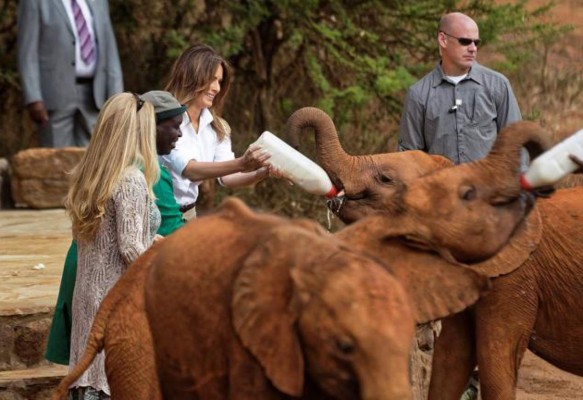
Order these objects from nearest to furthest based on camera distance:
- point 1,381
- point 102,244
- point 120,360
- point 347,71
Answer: point 120,360 < point 102,244 < point 1,381 < point 347,71

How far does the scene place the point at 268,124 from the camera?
1477 cm

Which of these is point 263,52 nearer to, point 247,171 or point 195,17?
point 195,17

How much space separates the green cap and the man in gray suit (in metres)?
5.50

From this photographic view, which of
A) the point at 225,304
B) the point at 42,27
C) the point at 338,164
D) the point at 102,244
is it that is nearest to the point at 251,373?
the point at 225,304

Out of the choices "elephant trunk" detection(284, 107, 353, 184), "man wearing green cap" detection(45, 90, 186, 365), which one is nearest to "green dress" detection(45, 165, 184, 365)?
"man wearing green cap" detection(45, 90, 186, 365)

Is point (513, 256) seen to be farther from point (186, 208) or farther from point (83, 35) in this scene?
point (83, 35)

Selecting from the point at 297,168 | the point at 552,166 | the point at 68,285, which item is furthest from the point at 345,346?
the point at 68,285

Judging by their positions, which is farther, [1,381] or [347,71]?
[347,71]

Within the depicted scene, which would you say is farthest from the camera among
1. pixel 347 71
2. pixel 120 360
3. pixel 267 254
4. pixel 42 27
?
pixel 347 71

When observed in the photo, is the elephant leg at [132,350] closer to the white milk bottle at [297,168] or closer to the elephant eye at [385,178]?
the white milk bottle at [297,168]

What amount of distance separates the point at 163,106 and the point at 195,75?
1.01 m

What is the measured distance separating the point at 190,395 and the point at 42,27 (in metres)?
7.60

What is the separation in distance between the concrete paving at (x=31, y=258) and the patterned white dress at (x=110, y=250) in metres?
1.56

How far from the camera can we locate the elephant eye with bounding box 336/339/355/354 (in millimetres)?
4859
